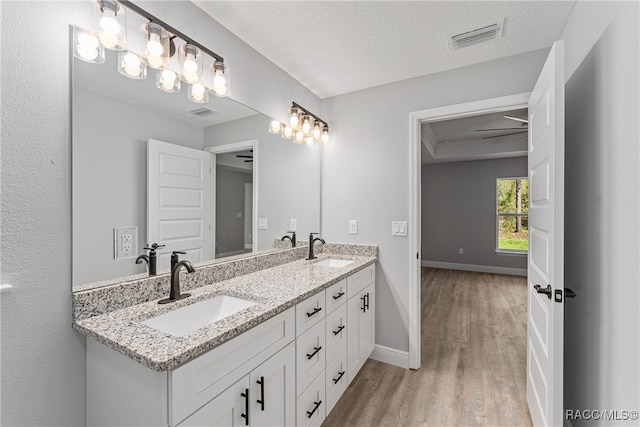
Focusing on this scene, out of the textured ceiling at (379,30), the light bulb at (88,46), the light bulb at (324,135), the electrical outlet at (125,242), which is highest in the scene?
the textured ceiling at (379,30)

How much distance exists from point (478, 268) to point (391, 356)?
177 inches

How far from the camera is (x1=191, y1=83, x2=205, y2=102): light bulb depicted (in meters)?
1.57

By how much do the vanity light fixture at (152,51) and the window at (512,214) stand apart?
599cm

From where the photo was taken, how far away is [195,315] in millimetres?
1357

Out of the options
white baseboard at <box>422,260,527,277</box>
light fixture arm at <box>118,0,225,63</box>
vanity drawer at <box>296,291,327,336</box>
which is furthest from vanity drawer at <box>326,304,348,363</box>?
white baseboard at <box>422,260,527,277</box>

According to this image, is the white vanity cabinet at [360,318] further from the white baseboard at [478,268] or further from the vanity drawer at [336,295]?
the white baseboard at [478,268]

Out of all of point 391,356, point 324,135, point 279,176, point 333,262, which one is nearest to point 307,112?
point 324,135

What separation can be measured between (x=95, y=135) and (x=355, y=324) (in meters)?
1.89

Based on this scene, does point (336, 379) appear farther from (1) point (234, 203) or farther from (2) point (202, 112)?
(2) point (202, 112)

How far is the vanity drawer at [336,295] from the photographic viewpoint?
1.73m

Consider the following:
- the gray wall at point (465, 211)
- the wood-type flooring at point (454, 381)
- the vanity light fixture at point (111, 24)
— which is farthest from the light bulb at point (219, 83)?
the gray wall at point (465, 211)

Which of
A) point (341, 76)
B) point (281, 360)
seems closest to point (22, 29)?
point (281, 360)

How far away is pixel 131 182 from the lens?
1.32m

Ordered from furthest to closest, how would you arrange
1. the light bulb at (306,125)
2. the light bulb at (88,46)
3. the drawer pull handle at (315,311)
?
1. the light bulb at (306,125)
2. the drawer pull handle at (315,311)
3. the light bulb at (88,46)
